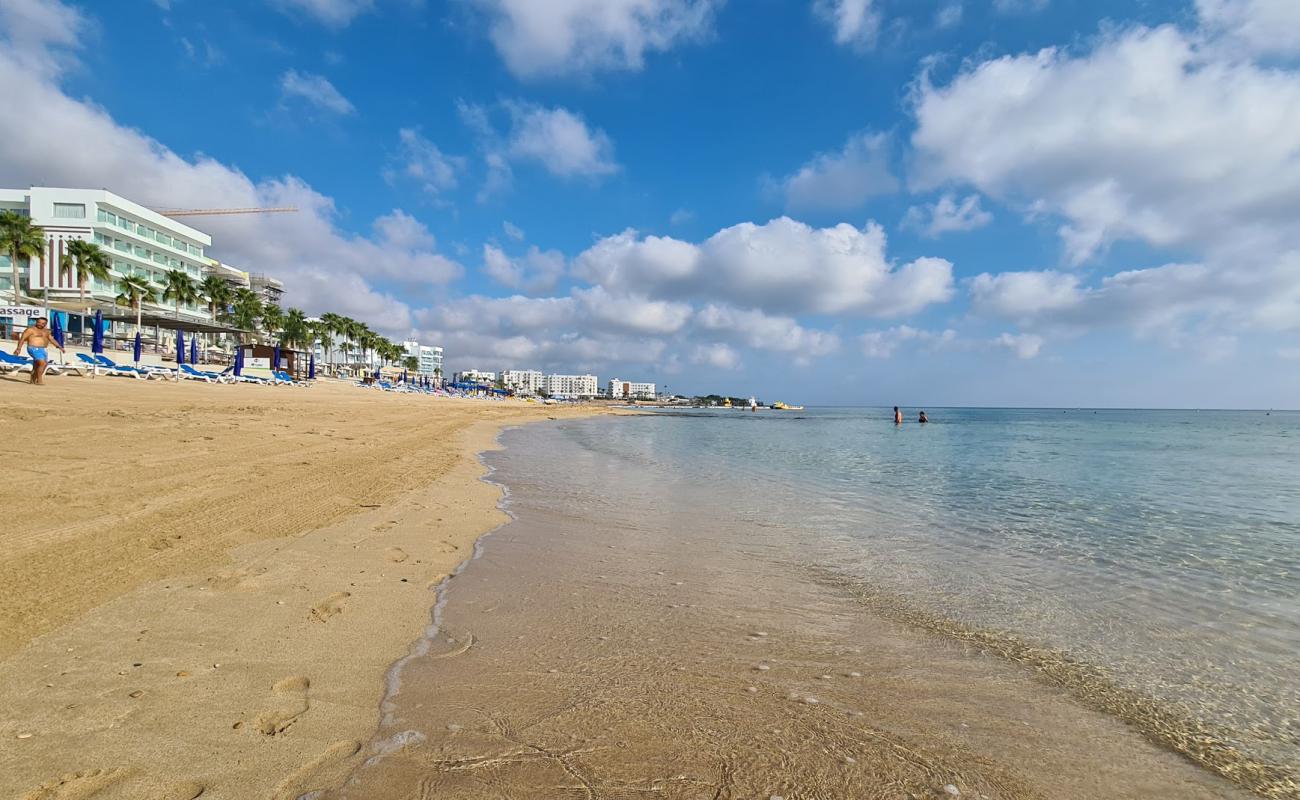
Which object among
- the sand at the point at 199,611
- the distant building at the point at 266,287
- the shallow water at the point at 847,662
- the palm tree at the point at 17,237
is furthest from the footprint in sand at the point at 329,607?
the distant building at the point at 266,287

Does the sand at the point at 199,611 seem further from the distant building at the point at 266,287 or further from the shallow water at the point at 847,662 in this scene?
the distant building at the point at 266,287

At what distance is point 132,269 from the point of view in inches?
2606

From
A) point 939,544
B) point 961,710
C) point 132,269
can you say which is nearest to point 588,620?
point 961,710

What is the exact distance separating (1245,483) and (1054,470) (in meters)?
4.53

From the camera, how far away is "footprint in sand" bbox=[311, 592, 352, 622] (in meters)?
4.15

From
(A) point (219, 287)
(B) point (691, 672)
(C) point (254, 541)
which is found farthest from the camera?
(A) point (219, 287)

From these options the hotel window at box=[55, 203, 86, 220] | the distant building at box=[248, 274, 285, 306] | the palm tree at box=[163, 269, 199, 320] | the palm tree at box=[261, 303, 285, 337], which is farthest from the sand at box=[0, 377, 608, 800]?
the distant building at box=[248, 274, 285, 306]

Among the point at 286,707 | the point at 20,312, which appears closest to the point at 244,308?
the point at 20,312

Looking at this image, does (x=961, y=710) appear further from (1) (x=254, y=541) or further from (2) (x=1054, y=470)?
(2) (x=1054, y=470)

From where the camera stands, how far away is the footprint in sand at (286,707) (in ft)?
9.10

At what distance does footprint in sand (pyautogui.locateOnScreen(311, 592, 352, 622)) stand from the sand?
2 centimetres

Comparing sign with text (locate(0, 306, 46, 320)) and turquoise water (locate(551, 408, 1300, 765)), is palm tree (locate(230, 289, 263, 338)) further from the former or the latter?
turquoise water (locate(551, 408, 1300, 765))

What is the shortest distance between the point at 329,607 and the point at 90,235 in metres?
83.1

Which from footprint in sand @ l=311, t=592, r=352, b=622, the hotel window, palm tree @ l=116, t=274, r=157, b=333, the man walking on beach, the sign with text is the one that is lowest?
footprint in sand @ l=311, t=592, r=352, b=622
